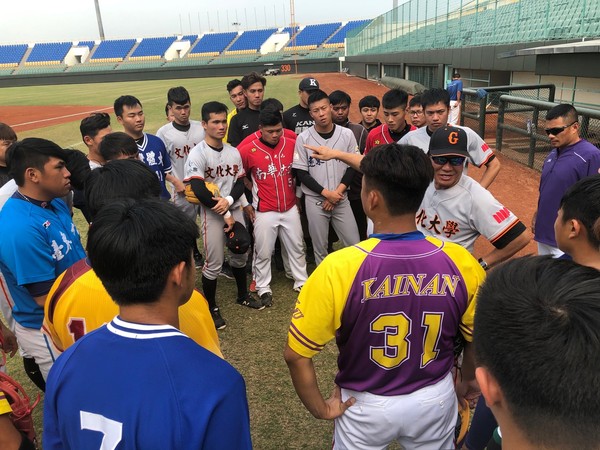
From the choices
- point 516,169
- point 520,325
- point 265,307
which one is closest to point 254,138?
point 265,307

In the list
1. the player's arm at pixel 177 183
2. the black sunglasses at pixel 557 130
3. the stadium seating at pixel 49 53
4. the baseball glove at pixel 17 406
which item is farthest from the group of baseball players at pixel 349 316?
the stadium seating at pixel 49 53

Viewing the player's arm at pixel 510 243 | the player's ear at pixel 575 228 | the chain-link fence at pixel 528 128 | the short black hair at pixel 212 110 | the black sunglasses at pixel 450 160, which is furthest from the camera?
the chain-link fence at pixel 528 128

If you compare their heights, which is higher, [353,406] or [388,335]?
[388,335]

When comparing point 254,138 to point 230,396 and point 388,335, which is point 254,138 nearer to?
point 388,335

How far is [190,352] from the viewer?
4.04 ft

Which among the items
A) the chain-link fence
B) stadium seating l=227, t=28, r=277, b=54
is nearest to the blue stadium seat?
stadium seating l=227, t=28, r=277, b=54

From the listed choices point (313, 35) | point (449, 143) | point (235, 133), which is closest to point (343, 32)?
point (313, 35)

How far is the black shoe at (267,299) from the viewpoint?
188 inches

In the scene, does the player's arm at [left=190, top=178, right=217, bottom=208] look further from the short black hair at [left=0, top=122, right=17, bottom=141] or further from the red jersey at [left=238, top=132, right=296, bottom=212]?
the short black hair at [left=0, top=122, right=17, bottom=141]

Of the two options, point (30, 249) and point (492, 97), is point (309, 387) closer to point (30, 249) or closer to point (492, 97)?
point (30, 249)

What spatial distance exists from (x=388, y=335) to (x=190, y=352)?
92 cm

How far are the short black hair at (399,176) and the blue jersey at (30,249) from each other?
77.2 inches

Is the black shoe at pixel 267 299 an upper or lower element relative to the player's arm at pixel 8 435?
lower

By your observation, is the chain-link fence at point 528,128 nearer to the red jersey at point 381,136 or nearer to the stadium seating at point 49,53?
the red jersey at point 381,136
